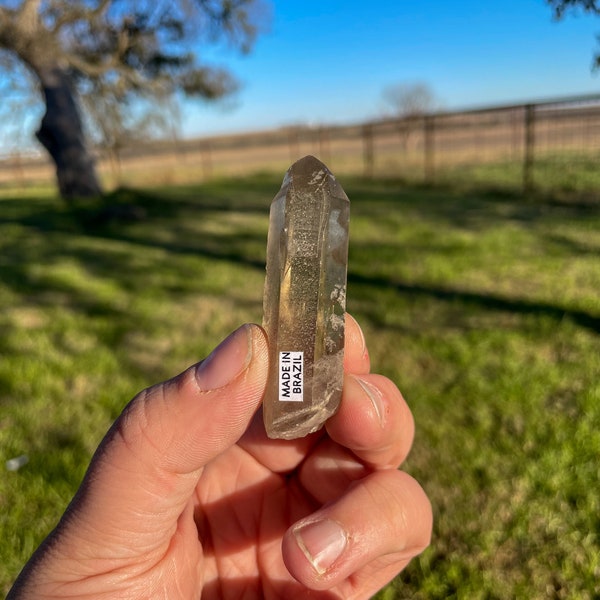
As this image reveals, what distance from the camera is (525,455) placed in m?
2.35

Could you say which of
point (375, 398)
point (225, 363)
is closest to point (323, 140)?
point (375, 398)

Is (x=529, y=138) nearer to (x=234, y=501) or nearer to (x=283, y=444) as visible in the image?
(x=283, y=444)

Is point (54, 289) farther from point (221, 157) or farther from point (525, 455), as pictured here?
point (221, 157)

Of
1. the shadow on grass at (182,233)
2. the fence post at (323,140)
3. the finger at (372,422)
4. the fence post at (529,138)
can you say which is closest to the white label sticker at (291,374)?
the finger at (372,422)

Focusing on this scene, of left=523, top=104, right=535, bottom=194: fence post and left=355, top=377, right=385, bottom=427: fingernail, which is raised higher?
left=523, top=104, right=535, bottom=194: fence post

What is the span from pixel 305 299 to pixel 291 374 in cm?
17

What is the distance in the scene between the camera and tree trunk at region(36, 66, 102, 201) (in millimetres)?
10266

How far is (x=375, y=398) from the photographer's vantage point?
1.24m

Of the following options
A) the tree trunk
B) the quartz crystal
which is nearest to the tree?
the tree trunk

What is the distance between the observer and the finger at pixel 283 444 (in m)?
1.38

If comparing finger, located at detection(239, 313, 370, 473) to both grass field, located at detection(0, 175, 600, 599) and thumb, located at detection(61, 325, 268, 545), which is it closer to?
thumb, located at detection(61, 325, 268, 545)

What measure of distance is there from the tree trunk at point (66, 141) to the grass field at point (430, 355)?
3.87 meters

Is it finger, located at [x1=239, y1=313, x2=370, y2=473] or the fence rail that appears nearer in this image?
finger, located at [x1=239, y1=313, x2=370, y2=473]

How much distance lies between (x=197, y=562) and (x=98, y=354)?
2.43m
